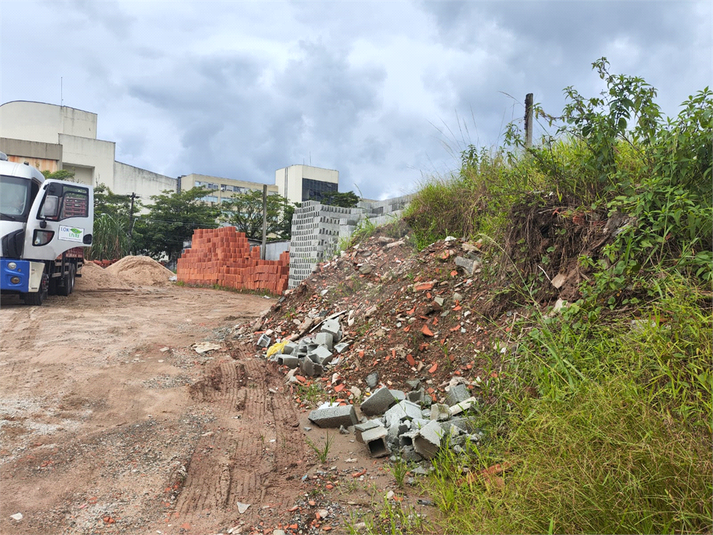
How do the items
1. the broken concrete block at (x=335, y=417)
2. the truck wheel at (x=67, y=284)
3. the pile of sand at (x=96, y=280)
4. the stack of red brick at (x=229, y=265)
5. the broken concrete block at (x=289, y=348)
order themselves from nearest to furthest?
the broken concrete block at (x=335, y=417), the broken concrete block at (x=289, y=348), the truck wheel at (x=67, y=284), the pile of sand at (x=96, y=280), the stack of red brick at (x=229, y=265)

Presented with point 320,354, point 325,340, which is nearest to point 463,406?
point 320,354

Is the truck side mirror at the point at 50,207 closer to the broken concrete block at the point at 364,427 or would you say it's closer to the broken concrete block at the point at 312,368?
the broken concrete block at the point at 312,368

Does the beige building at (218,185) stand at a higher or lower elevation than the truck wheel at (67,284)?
higher

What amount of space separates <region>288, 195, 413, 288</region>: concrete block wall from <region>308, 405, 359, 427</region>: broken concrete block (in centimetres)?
658

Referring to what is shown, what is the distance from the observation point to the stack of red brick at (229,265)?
16.5 m

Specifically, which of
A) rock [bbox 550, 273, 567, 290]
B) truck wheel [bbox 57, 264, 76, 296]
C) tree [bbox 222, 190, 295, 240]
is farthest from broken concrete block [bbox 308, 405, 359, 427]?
tree [bbox 222, 190, 295, 240]

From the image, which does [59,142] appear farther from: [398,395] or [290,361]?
[398,395]

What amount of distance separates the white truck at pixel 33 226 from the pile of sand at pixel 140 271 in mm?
9029

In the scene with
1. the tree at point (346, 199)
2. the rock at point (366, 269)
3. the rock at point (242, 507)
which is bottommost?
the rock at point (242, 507)

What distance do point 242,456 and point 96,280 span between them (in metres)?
14.7

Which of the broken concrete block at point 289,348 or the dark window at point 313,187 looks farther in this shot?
the dark window at point 313,187

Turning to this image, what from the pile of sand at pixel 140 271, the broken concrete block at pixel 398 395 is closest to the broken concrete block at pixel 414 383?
the broken concrete block at pixel 398 395

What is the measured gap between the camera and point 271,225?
30922 millimetres

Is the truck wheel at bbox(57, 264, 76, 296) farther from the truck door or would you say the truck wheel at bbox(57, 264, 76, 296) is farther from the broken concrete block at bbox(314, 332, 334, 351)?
the broken concrete block at bbox(314, 332, 334, 351)
